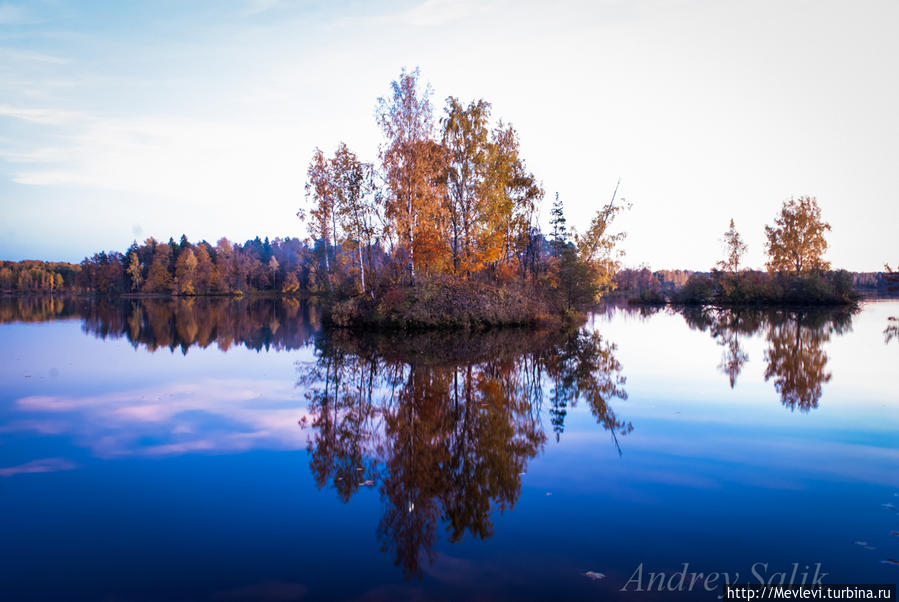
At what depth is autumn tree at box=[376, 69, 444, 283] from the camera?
26.8 meters

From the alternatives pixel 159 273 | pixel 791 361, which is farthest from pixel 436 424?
pixel 159 273

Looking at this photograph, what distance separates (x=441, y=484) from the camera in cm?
577

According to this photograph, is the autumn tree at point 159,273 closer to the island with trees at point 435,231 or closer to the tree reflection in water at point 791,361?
the island with trees at point 435,231

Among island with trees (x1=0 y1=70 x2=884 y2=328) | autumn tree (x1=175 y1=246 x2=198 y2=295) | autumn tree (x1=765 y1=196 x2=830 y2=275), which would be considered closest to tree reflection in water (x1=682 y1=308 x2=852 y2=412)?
island with trees (x1=0 y1=70 x2=884 y2=328)

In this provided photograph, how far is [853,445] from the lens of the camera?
755 centimetres

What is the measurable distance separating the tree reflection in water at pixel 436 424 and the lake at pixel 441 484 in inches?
1.8

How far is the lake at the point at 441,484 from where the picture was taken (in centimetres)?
408

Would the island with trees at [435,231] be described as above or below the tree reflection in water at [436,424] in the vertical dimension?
Answer: above

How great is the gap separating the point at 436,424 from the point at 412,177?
67.1 ft

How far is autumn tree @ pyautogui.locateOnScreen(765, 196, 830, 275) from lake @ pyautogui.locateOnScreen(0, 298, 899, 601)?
54259 mm

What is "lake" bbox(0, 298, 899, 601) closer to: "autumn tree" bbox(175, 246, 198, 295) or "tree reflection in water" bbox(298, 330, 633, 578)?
"tree reflection in water" bbox(298, 330, 633, 578)

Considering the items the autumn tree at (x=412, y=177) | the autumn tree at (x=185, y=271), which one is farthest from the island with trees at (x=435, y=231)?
the autumn tree at (x=185, y=271)

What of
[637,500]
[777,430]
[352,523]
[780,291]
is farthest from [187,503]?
[780,291]

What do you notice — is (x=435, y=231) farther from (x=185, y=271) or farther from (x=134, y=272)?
(x=134, y=272)
